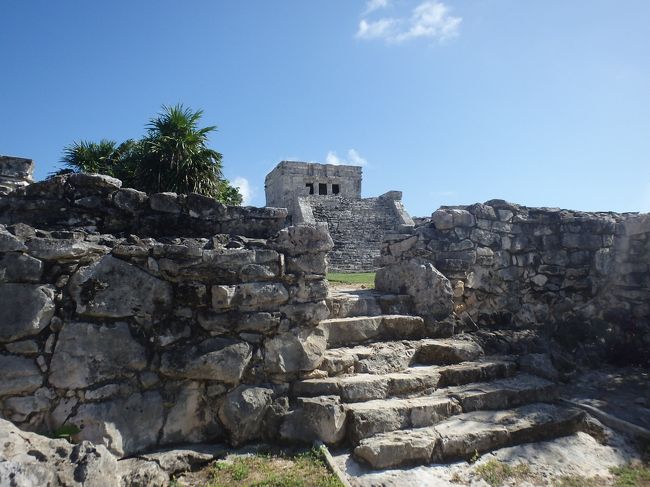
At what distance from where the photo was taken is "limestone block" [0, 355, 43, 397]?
8.48 ft

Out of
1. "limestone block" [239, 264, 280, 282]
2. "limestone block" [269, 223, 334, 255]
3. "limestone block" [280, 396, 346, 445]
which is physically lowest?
"limestone block" [280, 396, 346, 445]

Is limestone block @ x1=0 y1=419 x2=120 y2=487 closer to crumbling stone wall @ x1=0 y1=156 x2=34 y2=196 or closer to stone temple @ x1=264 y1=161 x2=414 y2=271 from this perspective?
crumbling stone wall @ x1=0 y1=156 x2=34 y2=196

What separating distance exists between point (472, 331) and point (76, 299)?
12.9 ft

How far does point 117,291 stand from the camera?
2.94 m

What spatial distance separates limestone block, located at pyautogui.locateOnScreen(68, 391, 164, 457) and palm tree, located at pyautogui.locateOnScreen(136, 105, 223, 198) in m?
10.6

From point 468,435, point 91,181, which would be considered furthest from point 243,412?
point 91,181

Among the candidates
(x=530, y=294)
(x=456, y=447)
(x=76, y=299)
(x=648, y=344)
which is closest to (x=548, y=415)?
(x=456, y=447)

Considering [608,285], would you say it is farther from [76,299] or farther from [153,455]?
[76,299]

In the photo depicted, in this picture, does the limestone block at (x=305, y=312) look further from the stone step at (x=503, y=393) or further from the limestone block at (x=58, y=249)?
the limestone block at (x=58, y=249)

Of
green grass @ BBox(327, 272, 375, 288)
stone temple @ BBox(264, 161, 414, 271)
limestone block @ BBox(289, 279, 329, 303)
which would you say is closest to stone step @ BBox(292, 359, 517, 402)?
limestone block @ BBox(289, 279, 329, 303)

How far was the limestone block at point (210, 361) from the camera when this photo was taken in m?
2.97

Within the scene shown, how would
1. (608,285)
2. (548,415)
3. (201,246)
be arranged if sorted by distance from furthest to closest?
(608,285) → (548,415) → (201,246)

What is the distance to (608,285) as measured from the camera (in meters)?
5.75

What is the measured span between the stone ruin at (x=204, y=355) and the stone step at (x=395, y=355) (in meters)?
0.01
